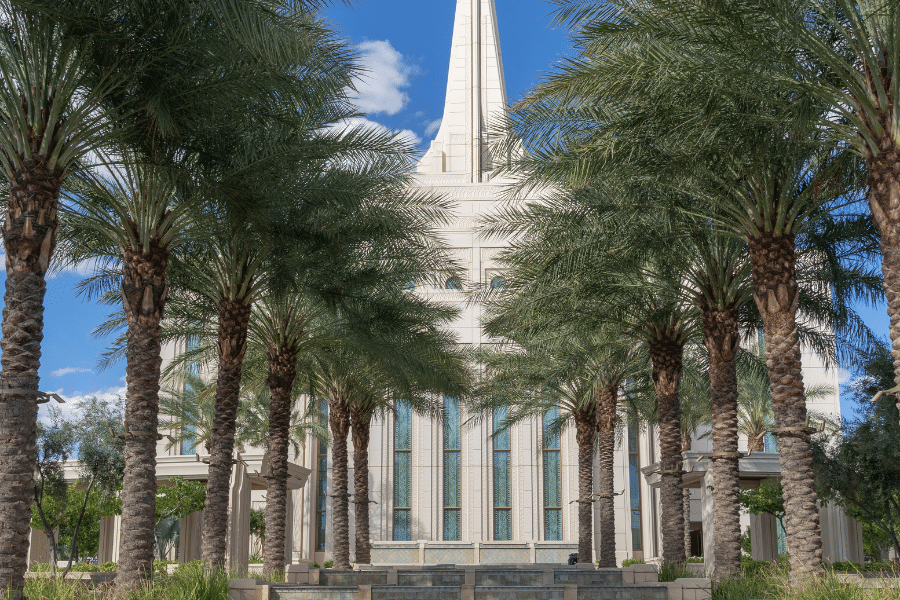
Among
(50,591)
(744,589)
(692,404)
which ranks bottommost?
(744,589)

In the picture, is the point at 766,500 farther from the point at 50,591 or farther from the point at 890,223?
the point at 50,591

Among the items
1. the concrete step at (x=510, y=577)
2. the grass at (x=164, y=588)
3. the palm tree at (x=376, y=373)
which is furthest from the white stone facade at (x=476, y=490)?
the grass at (x=164, y=588)

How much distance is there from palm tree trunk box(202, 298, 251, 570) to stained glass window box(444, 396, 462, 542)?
88.9ft

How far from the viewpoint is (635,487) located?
45562mm

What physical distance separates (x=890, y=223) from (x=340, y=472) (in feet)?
69.4

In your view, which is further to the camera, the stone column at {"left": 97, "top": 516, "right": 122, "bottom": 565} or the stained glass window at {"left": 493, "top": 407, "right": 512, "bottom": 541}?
the stained glass window at {"left": 493, "top": 407, "right": 512, "bottom": 541}

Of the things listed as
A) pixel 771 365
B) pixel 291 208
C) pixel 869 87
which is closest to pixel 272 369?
pixel 291 208

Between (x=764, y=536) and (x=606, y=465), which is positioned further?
(x=764, y=536)

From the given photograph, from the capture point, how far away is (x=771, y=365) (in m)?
13.5

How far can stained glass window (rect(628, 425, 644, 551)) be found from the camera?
4478 cm

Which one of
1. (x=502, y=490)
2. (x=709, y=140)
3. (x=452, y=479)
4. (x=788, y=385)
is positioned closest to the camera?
(x=709, y=140)

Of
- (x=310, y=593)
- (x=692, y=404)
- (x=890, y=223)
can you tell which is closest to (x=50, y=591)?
(x=310, y=593)

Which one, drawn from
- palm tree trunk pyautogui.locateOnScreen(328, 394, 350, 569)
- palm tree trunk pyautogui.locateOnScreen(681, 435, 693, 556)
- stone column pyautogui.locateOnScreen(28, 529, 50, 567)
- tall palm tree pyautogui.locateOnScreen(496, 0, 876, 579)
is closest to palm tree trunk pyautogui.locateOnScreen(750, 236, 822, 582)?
tall palm tree pyautogui.locateOnScreen(496, 0, 876, 579)

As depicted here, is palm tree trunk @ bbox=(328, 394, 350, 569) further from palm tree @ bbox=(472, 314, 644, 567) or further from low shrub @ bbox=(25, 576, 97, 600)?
low shrub @ bbox=(25, 576, 97, 600)
